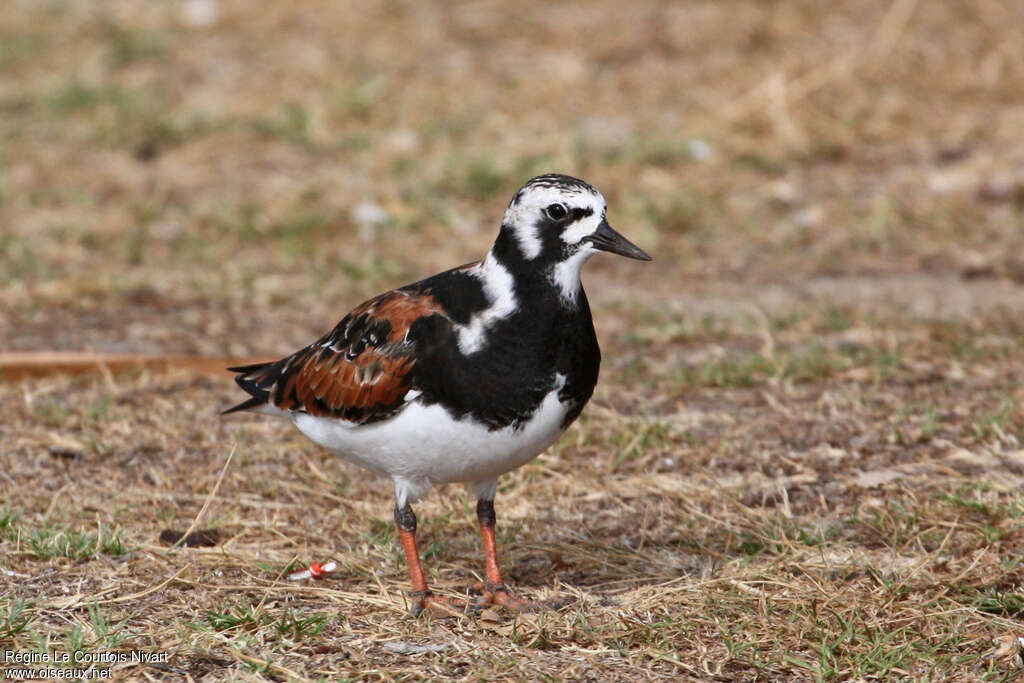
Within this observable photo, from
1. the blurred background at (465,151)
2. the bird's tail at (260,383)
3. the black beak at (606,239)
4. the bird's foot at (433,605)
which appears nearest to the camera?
the black beak at (606,239)

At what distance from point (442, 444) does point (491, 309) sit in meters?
0.44

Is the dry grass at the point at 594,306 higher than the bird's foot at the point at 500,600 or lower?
higher

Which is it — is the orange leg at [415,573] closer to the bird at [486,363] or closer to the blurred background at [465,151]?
the bird at [486,363]

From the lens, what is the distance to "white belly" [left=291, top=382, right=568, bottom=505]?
428 centimetres

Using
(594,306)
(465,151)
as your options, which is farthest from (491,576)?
(465,151)

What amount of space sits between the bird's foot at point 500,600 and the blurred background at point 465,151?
2.86 m

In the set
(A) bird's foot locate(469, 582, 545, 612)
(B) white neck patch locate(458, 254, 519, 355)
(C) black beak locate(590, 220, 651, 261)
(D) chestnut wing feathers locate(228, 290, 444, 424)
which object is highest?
(C) black beak locate(590, 220, 651, 261)

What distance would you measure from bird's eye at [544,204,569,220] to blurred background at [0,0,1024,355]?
3147mm

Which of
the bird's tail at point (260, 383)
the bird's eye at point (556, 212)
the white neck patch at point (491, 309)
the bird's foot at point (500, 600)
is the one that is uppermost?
the bird's eye at point (556, 212)

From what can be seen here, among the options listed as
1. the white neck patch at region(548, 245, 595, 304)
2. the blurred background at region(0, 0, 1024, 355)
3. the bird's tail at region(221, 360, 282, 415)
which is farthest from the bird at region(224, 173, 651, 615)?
the blurred background at region(0, 0, 1024, 355)

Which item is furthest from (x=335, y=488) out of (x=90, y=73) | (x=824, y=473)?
(x=90, y=73)

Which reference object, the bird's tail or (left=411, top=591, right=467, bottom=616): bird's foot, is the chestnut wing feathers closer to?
the bird's tail

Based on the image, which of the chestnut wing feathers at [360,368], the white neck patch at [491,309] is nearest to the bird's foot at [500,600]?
the chestnut wing feathers at [360,368]

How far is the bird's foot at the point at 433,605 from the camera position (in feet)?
14.9
